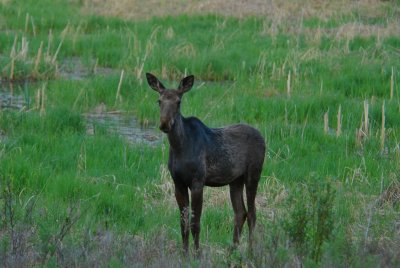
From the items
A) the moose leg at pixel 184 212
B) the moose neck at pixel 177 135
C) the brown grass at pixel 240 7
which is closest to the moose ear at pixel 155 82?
the moose neck at pixel 177 135

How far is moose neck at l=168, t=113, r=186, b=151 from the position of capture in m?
7.61

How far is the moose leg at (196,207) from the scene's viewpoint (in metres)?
7.72

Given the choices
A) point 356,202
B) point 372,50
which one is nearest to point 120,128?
point 356,202

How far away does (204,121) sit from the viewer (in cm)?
1302

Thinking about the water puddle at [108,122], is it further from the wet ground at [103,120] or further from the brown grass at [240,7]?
the brown grass at [240,7]

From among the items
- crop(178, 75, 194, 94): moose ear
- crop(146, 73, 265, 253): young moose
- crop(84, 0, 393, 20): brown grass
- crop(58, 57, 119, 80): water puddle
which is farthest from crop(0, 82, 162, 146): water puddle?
crop(84, 0, 393, 20): brown grass

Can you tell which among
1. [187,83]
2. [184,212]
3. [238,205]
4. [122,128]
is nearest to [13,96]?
[122,128]

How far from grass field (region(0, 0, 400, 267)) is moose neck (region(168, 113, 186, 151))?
0.72 meters

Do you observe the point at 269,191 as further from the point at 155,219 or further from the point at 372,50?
the point at 372,50

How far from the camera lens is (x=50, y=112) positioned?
497 inches

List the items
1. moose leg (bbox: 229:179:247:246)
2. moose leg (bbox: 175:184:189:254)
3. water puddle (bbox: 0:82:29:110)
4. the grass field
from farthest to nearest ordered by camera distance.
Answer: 1. water puddle (bbox: 0:82:29:110)
2. moose leg (bbox: 229:179:247:246)
3. moose leg (bbox: 175:184:189:254)
4. the grass field

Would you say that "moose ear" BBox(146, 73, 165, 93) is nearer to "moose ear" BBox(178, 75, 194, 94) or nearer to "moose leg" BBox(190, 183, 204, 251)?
"moose ear" BBox(178, 75, 194, 94)

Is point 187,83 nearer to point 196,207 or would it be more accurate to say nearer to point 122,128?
point 196,207

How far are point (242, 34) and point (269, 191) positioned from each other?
9.23 metres
